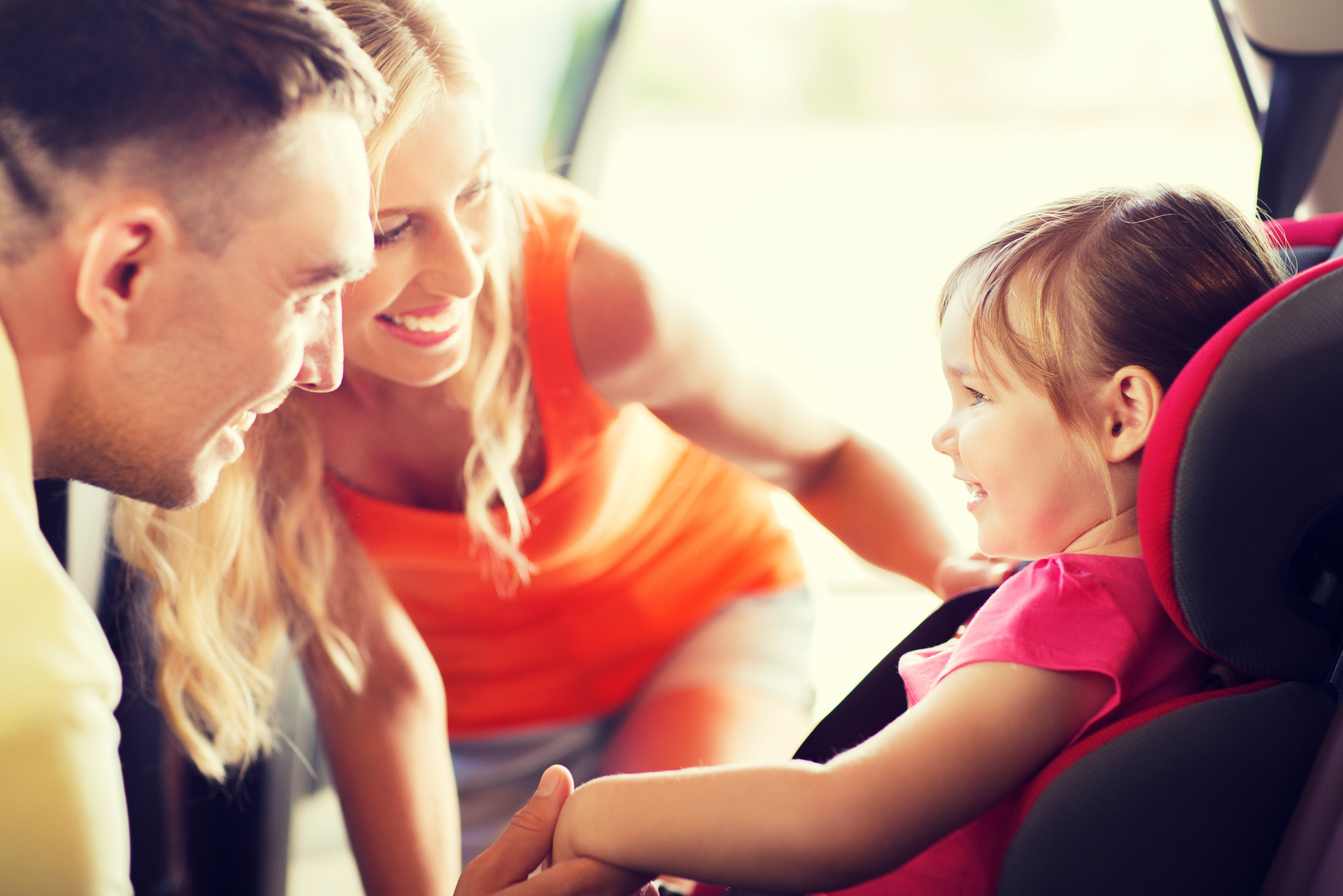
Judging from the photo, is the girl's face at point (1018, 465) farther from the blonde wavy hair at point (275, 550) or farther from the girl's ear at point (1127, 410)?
the blonde wavy hair at point (275, 550)

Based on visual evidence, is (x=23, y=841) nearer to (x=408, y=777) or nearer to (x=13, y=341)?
(x=13, y=341)

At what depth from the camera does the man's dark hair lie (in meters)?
0.47

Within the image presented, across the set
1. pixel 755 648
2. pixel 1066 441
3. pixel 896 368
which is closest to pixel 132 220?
pixel 1066 441

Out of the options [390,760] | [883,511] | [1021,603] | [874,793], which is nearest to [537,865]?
[874,793]

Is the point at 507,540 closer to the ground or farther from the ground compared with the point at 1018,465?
closer to the ground

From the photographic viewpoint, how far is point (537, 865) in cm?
60

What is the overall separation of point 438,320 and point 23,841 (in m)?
0.47

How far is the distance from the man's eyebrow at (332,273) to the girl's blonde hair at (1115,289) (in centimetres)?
39

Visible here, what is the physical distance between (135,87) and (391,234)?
0.26 meters

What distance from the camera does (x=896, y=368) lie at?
7.11 ft

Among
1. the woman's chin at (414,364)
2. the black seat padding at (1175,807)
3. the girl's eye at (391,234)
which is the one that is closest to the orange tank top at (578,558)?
the woman's chin at (414,364)

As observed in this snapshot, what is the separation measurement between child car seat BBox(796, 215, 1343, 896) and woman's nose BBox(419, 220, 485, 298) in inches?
19.9

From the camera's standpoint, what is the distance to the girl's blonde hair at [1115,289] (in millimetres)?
587

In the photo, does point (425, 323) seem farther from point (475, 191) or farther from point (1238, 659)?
point (1238, 659)
